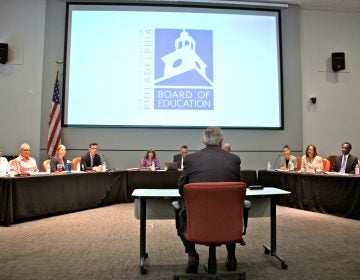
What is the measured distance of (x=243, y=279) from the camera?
272 centimetres

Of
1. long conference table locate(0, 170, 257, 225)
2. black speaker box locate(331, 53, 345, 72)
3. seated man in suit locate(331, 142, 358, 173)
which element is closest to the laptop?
long conference table locate(0, 170, 257, 225)

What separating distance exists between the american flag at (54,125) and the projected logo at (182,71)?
2289 millimetres

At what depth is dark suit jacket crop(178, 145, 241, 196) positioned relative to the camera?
8.45 feet

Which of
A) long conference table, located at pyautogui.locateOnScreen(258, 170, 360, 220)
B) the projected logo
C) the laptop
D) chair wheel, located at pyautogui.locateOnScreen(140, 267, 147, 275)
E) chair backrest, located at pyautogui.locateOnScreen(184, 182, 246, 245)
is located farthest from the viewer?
the projected logo

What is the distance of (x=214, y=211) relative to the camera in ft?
7.66

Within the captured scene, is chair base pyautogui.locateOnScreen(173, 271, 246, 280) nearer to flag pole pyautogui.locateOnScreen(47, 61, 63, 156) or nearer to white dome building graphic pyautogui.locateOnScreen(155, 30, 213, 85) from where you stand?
flag pole pyautogui.locateOnScreen(47, 61, 63, 156)

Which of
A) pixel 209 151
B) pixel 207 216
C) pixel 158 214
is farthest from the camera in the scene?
pixel 158 214

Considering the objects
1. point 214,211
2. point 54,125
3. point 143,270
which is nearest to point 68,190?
point 54,125

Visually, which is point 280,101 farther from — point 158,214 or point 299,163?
point 158,214

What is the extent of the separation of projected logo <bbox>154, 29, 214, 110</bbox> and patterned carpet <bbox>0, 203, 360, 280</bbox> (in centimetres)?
365

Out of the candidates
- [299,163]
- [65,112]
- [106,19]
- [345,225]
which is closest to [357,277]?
[345,225]

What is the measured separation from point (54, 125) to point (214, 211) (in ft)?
20.6

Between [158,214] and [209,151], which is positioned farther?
[158,214]

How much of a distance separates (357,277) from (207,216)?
1518 millimetres
